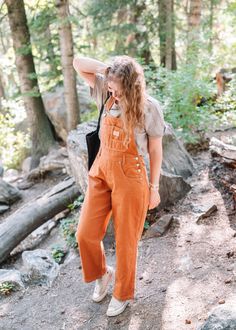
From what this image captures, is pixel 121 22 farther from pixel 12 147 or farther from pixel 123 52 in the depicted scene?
pixel 12 147

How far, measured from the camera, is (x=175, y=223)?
4777mm

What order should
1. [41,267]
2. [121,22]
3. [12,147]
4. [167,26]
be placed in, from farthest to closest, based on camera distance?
[121,22] < [12,147] < [167,26] < [41,267]

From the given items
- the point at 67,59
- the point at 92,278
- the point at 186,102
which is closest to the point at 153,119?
the point at 92,278

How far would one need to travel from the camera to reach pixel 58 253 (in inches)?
200

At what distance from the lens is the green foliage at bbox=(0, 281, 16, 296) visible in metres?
4.31

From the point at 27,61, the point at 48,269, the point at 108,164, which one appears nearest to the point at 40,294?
the point at 48,269

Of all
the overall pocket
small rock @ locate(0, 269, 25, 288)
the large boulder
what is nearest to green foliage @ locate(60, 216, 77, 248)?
the large boulder

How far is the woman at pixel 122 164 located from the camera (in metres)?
2.69

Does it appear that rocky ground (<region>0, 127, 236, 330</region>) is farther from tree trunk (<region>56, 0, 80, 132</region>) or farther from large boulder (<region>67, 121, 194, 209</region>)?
tree trunk (<region>56, 0, 80, 132</region>)

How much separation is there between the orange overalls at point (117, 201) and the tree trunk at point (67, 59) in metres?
5.56

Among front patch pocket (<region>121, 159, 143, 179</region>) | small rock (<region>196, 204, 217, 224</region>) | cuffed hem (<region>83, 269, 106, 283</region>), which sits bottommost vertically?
small rock (<region>196, 204, 217, 224</region>)

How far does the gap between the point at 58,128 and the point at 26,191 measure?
274cm

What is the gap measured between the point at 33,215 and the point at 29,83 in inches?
179

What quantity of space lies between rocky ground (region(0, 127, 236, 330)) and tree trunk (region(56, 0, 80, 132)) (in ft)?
15.7
